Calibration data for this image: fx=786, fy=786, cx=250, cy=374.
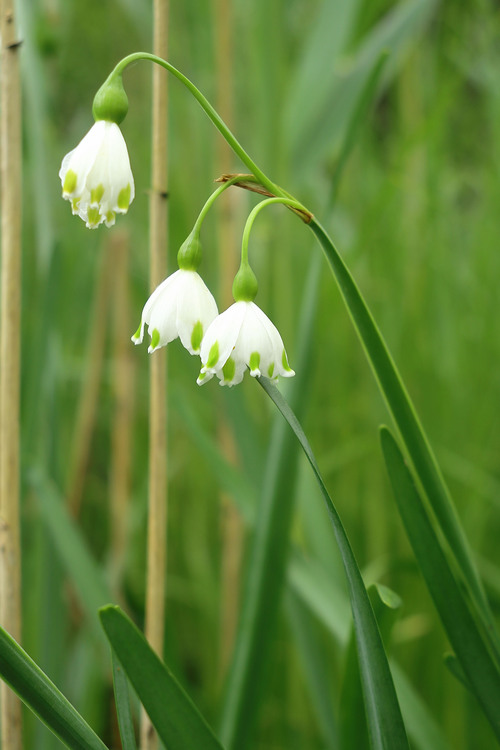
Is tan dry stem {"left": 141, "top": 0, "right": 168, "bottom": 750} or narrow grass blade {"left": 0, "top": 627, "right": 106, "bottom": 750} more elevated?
tan dry stem {"left": 141, "top": 0, "right": 168, "bottom": 750}

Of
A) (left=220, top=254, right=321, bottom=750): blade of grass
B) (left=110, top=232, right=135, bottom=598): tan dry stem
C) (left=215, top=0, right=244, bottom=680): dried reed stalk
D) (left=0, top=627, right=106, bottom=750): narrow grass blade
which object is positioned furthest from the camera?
(left=110, top=232, right=135, bottom=598): tan dry stem

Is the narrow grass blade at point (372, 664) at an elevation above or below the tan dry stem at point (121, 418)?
below

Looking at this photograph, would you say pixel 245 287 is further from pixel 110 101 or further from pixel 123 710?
pixel 123 710

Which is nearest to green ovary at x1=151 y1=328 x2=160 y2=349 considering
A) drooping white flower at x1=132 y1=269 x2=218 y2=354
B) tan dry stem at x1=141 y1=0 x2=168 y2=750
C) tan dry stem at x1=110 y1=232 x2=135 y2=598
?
drooping white flower at x1=132 y1=269 x2=218 y2=354

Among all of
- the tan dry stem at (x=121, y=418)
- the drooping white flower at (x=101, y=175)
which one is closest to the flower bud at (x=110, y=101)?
the drooping white flower at (x=101, y=175)

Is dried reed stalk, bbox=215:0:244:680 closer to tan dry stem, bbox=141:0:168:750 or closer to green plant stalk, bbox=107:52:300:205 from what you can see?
tan dry stem, bbox=141:0:168:750

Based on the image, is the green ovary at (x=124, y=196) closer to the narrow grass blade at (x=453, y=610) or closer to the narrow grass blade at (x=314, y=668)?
the narrow grass blade at (x=453, y=610)

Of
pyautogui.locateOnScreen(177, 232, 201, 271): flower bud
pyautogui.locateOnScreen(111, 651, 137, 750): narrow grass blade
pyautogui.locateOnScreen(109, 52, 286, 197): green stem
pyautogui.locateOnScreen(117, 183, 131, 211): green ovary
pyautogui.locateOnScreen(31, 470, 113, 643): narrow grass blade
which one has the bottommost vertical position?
pyautogui.locateOnScreen(111, 651, 137, 750): narrow grass blade

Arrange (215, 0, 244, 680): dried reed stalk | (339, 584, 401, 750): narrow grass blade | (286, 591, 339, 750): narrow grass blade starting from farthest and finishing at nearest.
Result: (215, 0, 244, 680): dried reed stalk < (286, 591, 339, 750): narrow grass blade < (339, 584, 401, 750): narrow grass blade

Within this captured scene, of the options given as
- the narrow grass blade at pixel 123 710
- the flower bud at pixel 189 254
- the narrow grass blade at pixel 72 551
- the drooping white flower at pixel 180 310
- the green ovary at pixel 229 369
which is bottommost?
the narrow grass blade at pixel 123 710
